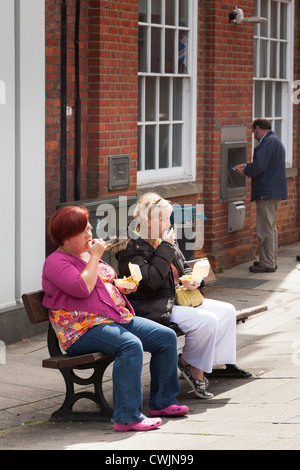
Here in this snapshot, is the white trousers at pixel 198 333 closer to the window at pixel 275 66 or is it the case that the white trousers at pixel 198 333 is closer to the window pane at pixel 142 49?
the window pane at pixel 142 49

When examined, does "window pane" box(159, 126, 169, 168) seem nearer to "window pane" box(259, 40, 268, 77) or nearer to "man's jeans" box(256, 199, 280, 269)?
"man's jeans" box(256, 199, 280, 269)

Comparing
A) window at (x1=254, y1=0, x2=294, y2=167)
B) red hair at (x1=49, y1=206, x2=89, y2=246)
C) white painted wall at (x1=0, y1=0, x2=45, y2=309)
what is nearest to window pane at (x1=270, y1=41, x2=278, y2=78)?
window at (x1=254, y1=0, x2=294, y2=167)

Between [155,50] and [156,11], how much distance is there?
0.42 m

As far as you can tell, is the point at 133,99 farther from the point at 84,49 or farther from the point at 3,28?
the point at 3,28

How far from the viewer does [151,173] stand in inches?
429

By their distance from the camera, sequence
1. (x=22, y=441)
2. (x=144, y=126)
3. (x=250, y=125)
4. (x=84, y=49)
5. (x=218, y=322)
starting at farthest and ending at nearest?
(x=250, y=125)
(x=144, y=126)
(x=84, y=49)
(x=218, y=322)
(x=22, y=441)

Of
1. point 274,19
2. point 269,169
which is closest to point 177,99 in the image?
point 269,169

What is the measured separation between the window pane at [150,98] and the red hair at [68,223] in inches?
193

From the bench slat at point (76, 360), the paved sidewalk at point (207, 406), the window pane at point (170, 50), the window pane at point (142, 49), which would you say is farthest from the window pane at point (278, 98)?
the bench slat at point (76, 360)

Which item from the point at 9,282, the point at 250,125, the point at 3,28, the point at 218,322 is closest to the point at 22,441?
the point at 218,322

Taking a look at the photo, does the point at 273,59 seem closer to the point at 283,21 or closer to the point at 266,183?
the point at 283,21

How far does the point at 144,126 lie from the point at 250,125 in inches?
97.1

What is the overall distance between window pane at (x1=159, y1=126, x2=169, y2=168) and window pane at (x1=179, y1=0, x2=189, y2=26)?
1256 millimetres

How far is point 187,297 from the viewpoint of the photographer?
263 inches
